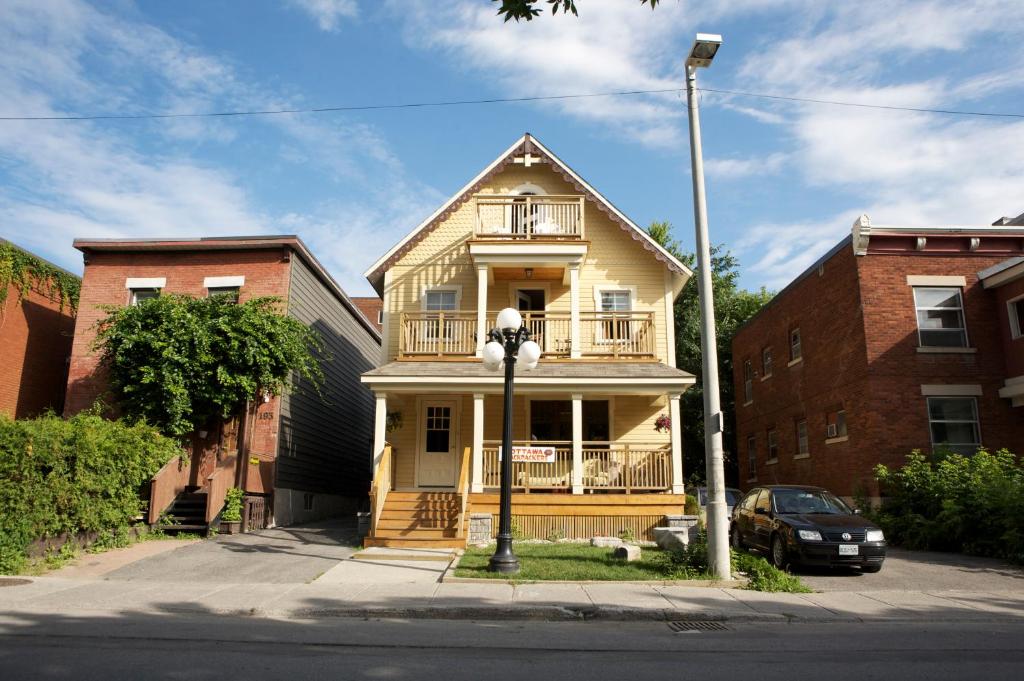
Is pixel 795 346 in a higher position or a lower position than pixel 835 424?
higher

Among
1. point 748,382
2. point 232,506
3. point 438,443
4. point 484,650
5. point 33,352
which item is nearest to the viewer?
point 484,650

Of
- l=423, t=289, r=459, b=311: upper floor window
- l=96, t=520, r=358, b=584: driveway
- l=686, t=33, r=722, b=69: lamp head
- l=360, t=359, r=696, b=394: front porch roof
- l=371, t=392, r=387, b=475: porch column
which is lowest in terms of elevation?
l=96, t=520, r=358, b=584: driveway

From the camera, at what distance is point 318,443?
21531 millimetres

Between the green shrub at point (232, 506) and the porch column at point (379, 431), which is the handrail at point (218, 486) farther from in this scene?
the porch column at point (379, 431)

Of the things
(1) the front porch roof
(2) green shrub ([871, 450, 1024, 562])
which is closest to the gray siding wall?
(1) the front porch roof

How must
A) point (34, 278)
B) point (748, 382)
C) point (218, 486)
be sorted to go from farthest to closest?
point (748, 382)
point (34, 278)
point (218, 486)

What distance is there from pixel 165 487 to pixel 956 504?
16479 millimetres

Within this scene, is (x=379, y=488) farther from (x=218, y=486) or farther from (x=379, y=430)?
(x=218, y=486)

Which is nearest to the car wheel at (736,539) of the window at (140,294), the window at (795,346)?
the window at (795,346)

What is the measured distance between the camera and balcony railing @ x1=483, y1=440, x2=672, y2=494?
15992mm

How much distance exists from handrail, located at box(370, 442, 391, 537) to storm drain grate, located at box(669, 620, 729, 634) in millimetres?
7801

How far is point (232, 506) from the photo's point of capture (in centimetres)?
1555

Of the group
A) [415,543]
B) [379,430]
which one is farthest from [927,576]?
[379,430]

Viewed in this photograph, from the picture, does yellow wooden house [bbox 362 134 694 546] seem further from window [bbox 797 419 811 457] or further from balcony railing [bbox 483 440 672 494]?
window [bbox 797 419 811 457]
